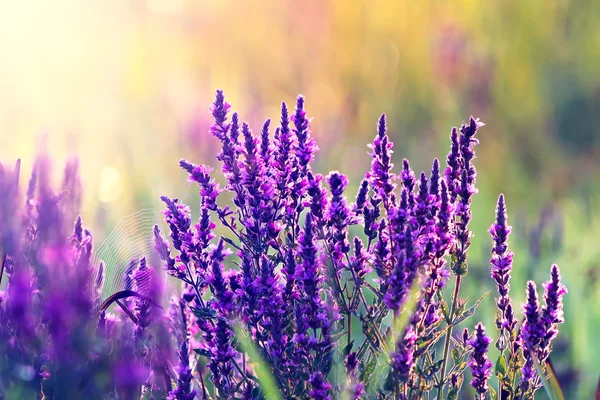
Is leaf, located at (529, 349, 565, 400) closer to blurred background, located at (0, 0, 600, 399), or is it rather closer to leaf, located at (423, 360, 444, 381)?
leaf, located at (423, 360, 444, 381)

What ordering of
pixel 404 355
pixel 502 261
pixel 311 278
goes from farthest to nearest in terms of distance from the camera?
pixel 502 261 → pixel 311 278 → pixel 404 355

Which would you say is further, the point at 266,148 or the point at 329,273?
the point at 266,148

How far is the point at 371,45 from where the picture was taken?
812cm

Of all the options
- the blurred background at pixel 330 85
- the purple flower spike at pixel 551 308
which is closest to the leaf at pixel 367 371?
the purple flower spike at pixel 551 308

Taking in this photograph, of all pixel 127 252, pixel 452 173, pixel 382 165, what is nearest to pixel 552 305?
pixel 452 173

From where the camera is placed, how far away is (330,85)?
8.13 meters

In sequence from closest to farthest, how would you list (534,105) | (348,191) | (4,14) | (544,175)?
(348,191) < (544,175) < (534,105) < (4,14)

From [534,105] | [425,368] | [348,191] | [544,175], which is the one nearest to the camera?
[425,368]

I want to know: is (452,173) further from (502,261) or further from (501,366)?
(501,366)

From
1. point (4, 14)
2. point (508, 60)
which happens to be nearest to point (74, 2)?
point (4, 14)

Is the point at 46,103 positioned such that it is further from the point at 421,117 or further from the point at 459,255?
the point at 459,255

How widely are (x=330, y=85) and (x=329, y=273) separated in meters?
6.29

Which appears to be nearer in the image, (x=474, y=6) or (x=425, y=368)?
(x=425, y=368)

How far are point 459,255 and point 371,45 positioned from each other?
20.6ft
